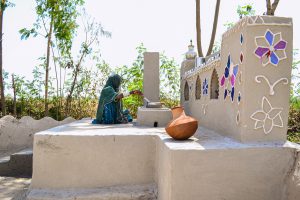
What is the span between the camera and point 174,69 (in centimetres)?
970

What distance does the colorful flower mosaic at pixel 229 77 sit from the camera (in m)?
3.77

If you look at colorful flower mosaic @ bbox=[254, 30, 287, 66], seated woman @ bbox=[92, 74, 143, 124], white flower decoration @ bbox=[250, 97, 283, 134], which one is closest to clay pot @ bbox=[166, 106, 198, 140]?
white flower decoration @ bbox=[250, 97, 283, 134]

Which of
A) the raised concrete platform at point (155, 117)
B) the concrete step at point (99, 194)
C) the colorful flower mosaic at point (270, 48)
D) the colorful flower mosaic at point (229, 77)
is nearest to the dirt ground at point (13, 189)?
the concrete step at point (99, 194)

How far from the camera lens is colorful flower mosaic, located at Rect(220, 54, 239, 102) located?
3.77 meters

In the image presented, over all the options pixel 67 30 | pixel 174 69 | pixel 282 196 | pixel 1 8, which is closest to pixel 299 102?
pixel 174 69

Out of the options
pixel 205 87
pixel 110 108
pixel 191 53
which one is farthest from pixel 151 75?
pixel 205 87

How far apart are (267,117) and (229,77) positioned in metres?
0.80

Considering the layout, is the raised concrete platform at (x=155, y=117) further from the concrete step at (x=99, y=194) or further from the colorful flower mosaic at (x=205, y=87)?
the concrete step at (x=99, y=194)

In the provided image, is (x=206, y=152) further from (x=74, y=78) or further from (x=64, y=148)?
(x=74, y=78)

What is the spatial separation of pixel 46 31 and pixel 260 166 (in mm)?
8072

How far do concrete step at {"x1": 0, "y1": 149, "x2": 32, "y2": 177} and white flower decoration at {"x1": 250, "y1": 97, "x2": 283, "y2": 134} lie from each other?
4614mm

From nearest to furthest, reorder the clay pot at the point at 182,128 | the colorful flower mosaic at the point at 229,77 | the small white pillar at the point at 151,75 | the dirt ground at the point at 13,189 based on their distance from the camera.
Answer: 1. the clay pot at the point at 182,128
2. the colorful flower mosaic at the point at 229,77
3. the dirt ground at the point at 13,189
4. the small white pillar at the point at 151,75

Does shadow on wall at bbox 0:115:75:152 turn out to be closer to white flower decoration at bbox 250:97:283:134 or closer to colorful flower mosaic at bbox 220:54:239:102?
colorful flower mosaic at bbox 220:54:239:102

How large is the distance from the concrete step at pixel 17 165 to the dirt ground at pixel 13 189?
0.91 meters
